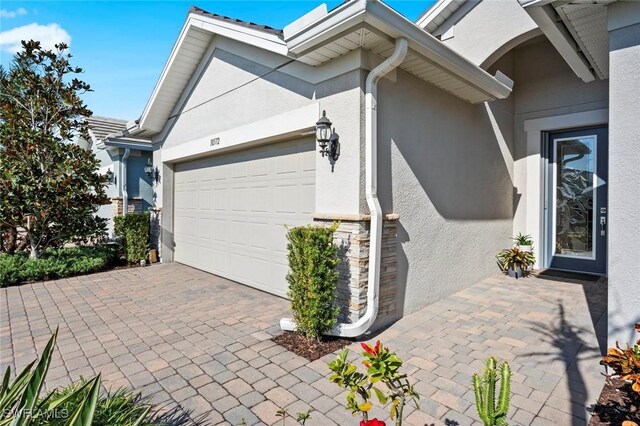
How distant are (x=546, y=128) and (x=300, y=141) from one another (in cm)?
573

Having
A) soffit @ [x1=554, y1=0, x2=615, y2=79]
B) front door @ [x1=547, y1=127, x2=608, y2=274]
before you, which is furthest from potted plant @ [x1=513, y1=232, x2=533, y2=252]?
soffit @ [x1=554, y1=0, x2=615, y2=79]

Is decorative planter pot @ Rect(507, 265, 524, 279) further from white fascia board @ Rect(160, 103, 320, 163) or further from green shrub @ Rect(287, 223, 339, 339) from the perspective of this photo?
white fascia board @ Rect(160, 103, 320, 163)

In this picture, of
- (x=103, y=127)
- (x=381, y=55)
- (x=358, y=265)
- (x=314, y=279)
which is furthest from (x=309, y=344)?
(x=103, y=127)

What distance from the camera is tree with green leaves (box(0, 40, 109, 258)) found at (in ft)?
26.0

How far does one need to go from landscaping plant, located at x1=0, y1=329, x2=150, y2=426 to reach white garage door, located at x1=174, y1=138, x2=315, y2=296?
9.80 feet

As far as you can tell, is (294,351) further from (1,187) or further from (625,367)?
(1,187)

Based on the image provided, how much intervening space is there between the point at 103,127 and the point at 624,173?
52.1 ft

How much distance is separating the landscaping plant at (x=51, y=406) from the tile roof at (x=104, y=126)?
12.5 m

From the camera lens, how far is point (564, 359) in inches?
149

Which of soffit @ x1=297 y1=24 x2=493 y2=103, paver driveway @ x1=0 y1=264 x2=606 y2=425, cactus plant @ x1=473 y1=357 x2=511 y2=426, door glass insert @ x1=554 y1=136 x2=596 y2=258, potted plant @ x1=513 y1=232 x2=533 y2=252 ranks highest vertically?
soffit @ x1=297 y1=24 x2=493 y2=103

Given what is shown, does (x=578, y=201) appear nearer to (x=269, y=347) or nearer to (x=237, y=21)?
(x=269, y=347)

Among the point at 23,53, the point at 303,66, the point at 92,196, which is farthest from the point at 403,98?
the point at 23,53

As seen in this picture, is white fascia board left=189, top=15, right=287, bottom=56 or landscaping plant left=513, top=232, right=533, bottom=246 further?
landscaping plant left=513, top=232, right=533, bottom=246

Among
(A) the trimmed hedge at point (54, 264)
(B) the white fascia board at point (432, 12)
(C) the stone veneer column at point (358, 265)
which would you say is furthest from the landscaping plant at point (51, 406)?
(B) the white fascia board at point (432, 12)
